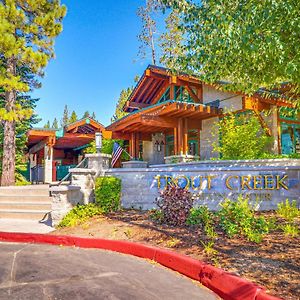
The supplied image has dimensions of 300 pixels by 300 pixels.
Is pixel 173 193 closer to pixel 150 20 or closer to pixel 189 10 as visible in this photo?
pixel 189 10

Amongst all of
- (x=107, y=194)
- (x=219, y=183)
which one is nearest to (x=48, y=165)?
(x=107, y=194)

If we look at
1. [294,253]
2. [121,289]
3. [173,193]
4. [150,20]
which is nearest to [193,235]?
[173,193]

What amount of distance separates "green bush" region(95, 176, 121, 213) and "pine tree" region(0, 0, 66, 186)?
728cm

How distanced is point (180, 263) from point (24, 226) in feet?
17.9

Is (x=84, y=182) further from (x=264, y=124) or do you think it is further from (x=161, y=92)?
(x=161, y=92)

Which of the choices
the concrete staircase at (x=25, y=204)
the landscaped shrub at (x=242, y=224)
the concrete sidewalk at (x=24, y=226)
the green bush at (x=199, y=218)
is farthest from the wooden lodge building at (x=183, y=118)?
the concrete sidewalk at (x=24, y=226)

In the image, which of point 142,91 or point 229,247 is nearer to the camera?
point 229,247

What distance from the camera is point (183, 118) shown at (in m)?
15.4

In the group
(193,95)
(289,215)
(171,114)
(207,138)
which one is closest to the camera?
(289,215)

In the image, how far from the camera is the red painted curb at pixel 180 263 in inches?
142

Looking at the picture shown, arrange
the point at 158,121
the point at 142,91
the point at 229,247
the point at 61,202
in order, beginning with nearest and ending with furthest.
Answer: the point at 229,247 < the point at 61,202 < the point at 158,121 < the point at 142,91

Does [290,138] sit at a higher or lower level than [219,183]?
higher

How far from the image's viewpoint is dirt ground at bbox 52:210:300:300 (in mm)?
3855

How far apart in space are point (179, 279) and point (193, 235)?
5.43ft
